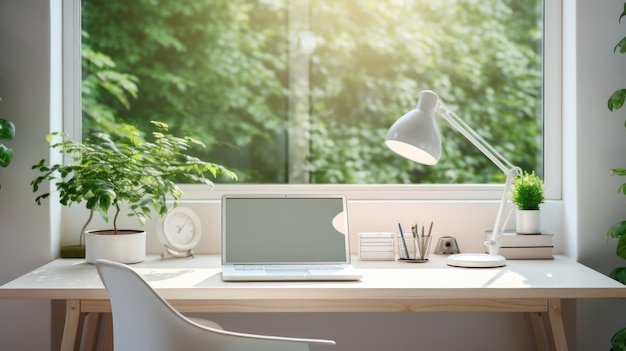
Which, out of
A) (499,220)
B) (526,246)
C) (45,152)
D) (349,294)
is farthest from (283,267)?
(45,152)

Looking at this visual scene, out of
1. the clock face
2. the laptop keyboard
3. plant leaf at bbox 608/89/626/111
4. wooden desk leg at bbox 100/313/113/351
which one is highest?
plant leaf at bbox 608/89/626/111

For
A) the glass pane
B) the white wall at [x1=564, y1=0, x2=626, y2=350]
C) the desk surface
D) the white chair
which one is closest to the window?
the glass pane

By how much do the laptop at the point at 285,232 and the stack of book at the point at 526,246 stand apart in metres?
0.60

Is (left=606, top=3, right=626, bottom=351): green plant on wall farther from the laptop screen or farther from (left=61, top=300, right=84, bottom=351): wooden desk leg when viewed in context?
(left=61, top=300, right=84, bottom=351): wooden desk leg

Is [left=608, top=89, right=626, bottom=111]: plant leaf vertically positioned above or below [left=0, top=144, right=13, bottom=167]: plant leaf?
above

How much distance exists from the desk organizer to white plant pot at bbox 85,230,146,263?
770 mm

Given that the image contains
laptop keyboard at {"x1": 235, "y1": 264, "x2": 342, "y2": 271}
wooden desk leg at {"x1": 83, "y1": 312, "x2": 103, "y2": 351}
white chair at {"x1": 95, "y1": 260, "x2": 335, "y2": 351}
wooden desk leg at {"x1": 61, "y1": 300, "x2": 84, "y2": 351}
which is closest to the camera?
white chair at {"x1": 95, "y1": 260, "x2": 335, "y2": 351}

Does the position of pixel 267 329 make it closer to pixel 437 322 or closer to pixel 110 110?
pixel 437 322

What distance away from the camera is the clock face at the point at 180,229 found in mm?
2713

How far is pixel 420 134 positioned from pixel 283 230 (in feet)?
1.81

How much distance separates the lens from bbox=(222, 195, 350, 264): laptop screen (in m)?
2.51

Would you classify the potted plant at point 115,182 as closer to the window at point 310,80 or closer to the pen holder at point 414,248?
the window at point 310,80

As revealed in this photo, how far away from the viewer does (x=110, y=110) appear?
3.16m

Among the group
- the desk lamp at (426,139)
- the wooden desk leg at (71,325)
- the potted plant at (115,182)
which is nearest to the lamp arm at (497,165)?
the desk lamp at (426,139)
